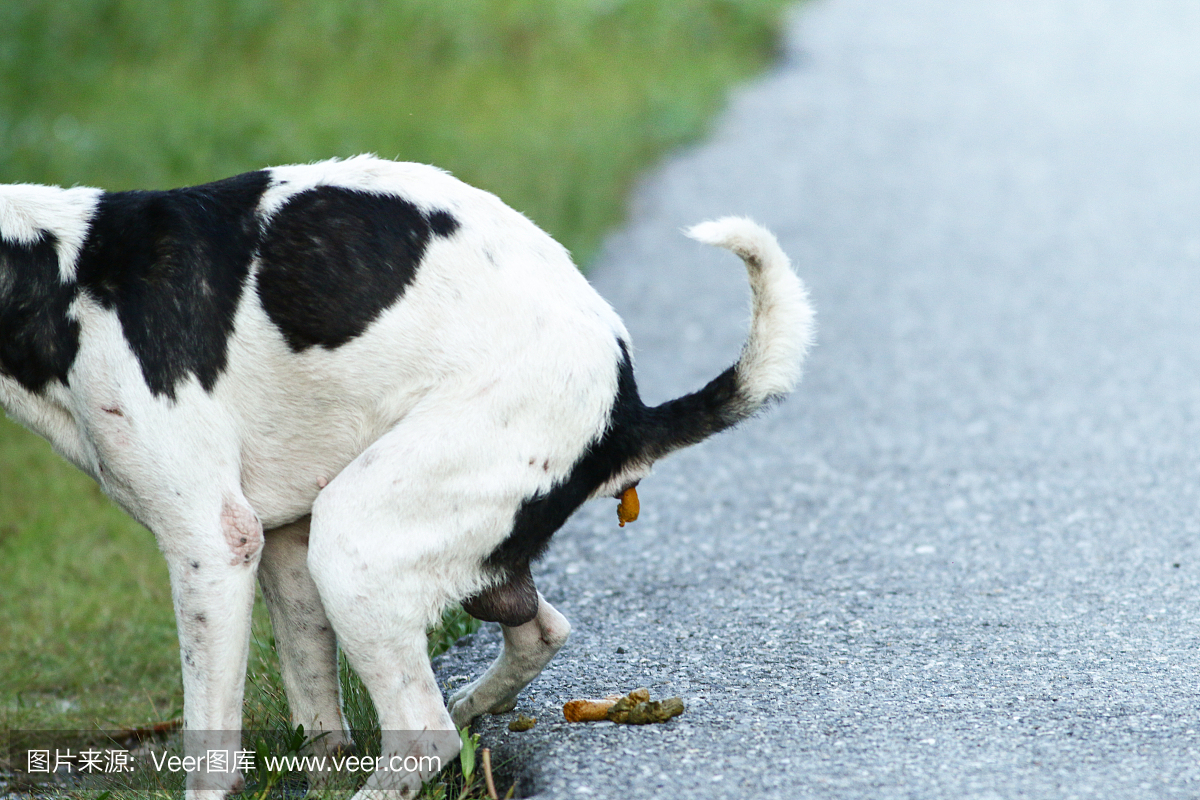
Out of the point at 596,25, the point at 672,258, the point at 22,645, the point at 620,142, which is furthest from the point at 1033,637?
the point at 596,25

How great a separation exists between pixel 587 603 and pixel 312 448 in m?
1.56

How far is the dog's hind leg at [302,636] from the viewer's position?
3523mm

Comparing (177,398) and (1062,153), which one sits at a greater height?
(177,398)

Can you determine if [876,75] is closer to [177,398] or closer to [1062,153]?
[1062,153]

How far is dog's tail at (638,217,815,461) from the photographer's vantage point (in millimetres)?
3375

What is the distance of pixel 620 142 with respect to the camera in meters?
10.7

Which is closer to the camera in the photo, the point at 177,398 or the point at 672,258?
the point at 177,398

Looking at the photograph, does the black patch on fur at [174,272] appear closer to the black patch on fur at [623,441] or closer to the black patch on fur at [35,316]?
the black patch on fur at [35,316]

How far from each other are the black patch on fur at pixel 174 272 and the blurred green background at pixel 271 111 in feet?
6.33

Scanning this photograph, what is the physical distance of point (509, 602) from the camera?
132 inches

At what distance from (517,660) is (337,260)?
46.2 inches

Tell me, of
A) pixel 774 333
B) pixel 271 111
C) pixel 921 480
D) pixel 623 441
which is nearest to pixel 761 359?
pixel 774 333

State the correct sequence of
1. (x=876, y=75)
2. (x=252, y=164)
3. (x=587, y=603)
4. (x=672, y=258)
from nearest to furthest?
(x=587, y=603) → (x=672, y=258) → (x=252, y=164) → (x=876, y=75)

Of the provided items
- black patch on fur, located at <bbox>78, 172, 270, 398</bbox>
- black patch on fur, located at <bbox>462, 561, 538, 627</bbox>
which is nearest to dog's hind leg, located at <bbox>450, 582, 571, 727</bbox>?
black patch on fur, located at <bbox>462, 561, 538, 627</bbox>
